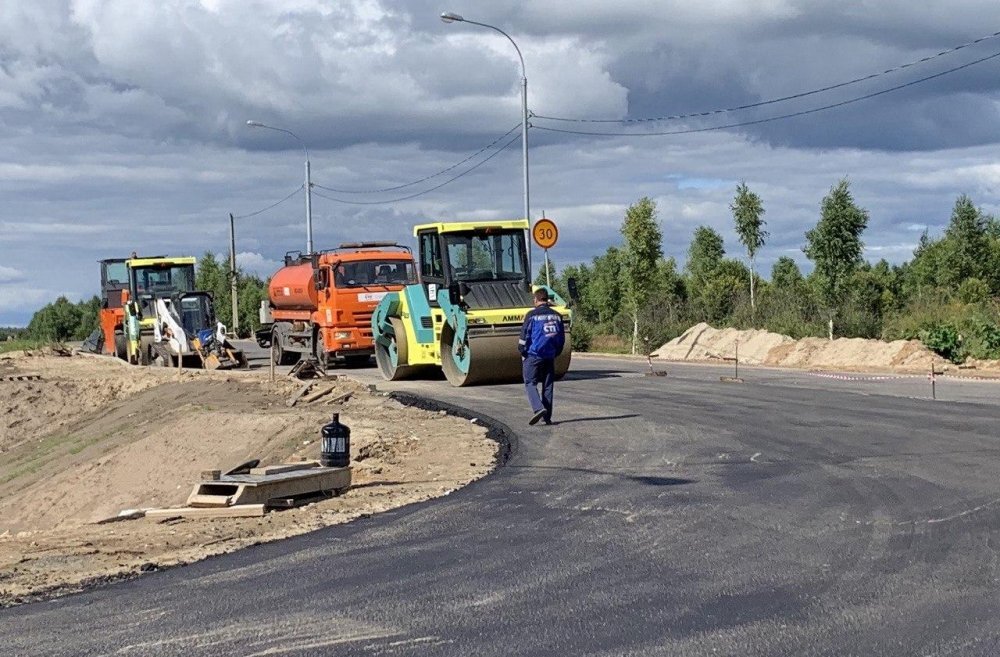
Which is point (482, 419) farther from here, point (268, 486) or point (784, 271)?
point (784, 271)

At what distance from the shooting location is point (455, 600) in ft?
22.9

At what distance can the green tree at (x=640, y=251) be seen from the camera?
45125 mm

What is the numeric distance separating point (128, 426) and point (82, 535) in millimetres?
14574

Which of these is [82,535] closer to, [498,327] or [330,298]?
[498,327]

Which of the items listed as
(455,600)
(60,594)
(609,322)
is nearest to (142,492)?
(60,594)

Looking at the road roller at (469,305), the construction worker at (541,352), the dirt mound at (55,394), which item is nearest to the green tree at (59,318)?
the dirt mound at (55,394)

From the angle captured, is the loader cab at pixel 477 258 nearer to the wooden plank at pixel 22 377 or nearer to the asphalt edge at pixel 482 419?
the asphalt edge at pixel 482 419

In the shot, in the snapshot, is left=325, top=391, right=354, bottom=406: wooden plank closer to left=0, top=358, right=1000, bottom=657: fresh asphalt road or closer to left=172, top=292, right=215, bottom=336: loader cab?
left=0, top=358, right=1000, bottom=657: fresh asphalt road

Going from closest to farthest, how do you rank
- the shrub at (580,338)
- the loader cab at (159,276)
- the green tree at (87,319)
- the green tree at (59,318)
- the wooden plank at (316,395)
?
the wooden plank at (316,395) < the loader cab at (159,276) < the shrub at (580,338) < the green tree at (87,319) < the green tree at (59,318)

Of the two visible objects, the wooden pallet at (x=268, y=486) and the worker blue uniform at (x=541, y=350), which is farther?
the worker blue uniform at (x=541, y=350)

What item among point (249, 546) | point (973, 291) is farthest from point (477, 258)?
point (973, 291)

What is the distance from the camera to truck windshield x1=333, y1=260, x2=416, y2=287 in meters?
30.2

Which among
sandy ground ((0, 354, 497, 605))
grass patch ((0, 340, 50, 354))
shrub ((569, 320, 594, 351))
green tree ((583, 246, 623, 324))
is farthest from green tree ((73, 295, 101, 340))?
sandy ground ((0, 354, 497, 605))

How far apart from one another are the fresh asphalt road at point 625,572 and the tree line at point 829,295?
17.2 metres
